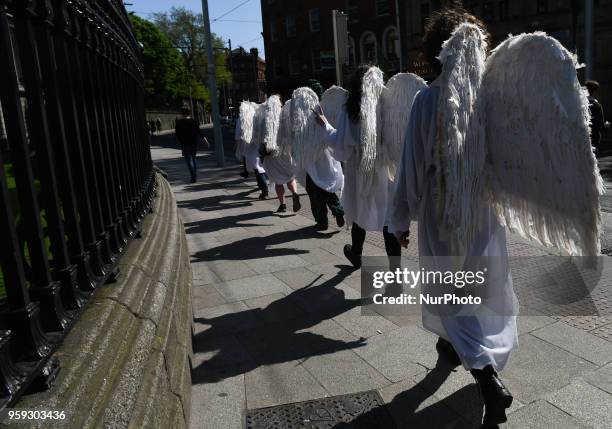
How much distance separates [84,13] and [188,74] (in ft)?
225

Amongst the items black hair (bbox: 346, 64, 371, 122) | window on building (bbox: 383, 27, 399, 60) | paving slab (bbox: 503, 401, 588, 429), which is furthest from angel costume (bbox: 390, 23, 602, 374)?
window on building (bbox: 383, 27, 399, 60)

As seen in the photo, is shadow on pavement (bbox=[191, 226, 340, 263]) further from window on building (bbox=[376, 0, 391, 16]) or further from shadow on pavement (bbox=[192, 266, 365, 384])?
window on building (bbox=[376, 0, 391, 16])

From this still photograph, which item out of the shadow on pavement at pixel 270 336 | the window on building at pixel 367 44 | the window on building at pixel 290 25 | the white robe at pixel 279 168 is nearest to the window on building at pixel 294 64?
the window on building at pixel 290 25

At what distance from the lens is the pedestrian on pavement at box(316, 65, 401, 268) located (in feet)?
15.0

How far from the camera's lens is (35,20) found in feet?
5.85

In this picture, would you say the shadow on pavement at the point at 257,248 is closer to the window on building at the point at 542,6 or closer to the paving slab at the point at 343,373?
the paving slab at the point at 343,373

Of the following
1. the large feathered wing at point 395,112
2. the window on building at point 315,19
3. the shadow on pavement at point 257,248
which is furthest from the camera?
the window on building at point 315,19

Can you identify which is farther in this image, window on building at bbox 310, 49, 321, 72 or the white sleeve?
window on building at bbox 310, 49, 321, 72

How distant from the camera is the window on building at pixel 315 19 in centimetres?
4259

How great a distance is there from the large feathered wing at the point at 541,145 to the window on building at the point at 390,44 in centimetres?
3664

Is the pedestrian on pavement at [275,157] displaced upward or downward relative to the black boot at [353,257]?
upward

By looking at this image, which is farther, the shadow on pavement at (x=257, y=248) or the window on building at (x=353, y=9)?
the window on building at (x=353, y=9)

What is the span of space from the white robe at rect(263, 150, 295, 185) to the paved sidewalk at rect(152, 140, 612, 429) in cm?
337

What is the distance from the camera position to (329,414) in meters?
2.73
